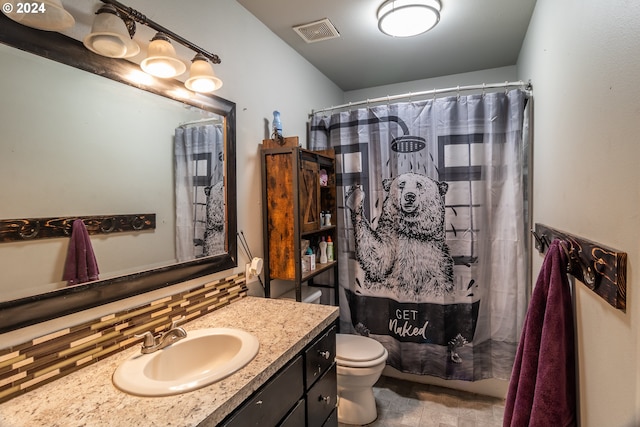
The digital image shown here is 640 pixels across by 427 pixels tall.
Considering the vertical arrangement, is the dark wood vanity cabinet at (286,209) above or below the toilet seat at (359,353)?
above

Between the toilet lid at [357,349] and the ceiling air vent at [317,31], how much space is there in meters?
2.03

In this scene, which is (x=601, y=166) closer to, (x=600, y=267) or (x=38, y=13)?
(x=600, y=267)

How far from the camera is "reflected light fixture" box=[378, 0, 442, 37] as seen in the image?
5.60 ft

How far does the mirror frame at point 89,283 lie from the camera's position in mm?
881

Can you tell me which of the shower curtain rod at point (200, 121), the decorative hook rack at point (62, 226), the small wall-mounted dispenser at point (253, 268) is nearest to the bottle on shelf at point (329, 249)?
the small wall-mounted dispenser at point (253, 268)

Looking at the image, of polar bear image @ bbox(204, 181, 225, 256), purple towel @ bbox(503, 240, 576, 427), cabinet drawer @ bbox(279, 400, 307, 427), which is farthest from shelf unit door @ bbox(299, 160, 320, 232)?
purple towel @ bbox(503, 240, 576, 427)

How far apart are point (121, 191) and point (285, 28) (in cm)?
148

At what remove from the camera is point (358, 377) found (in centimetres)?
187

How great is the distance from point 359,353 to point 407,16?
196 centimetres

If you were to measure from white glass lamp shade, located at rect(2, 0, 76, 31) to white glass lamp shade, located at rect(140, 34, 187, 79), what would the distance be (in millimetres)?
260

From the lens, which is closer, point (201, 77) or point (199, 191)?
point (201, 77)

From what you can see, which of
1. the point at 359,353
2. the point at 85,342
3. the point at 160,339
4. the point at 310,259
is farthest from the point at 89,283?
the point at 359,353

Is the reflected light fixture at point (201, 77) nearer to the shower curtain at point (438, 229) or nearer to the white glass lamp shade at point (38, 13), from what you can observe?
A: the white glass lamp shade at point (38, 13)

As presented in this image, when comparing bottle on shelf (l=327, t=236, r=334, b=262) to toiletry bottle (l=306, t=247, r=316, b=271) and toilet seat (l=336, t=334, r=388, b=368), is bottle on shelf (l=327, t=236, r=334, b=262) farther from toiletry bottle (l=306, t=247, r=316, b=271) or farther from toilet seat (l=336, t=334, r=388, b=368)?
toilet seat (l=336, t=334, r=388, b=368)
